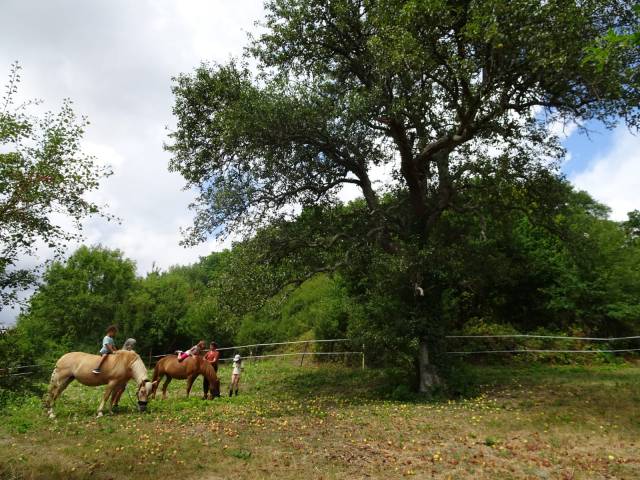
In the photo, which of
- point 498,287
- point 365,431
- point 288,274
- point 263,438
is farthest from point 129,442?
Answer: point 498,287

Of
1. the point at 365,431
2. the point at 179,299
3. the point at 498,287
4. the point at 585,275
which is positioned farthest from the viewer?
the point at 179,299

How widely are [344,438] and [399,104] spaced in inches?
333

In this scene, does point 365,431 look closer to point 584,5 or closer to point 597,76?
point 597,76

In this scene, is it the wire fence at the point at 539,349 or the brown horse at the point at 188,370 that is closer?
the brown horse at the point at 188,370

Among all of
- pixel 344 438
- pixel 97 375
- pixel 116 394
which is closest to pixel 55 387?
pixel 97 375

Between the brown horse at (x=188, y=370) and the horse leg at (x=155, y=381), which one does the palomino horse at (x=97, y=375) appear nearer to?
the horse leg at (x=155, y=381)

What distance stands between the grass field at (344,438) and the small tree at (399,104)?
3478 millimetres

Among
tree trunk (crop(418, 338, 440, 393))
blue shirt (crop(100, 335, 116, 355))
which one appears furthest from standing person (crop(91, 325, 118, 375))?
tree trunk (crop(418, 338, 440, 393))

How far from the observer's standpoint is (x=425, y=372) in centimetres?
1362

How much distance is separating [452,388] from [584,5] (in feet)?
34.9

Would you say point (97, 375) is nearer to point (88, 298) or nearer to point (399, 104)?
point (399, 104)

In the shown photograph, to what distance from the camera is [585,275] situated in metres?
21.5

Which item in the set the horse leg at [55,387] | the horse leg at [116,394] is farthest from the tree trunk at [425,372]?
the horse leg at [55,387]

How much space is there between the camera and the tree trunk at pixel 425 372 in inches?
530
